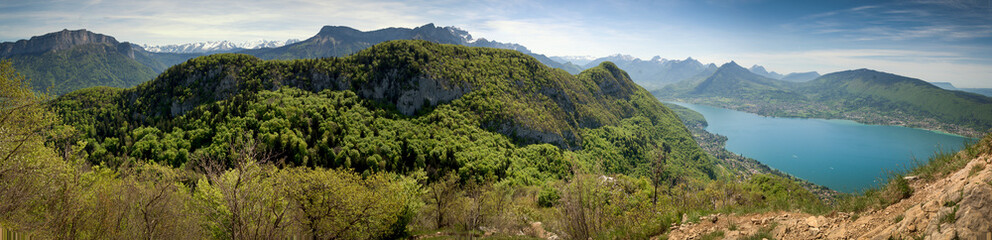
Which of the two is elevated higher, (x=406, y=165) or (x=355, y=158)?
(x=355, y=158)

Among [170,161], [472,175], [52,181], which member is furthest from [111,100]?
[52,181]

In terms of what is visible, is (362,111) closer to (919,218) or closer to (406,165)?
(406,165)

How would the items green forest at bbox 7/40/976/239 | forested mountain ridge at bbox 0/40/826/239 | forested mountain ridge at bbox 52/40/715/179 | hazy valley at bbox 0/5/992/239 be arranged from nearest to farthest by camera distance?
hazy valley at bbox 0/5/992/239 → green forest at bbox 7/40/976/239 → forested mountain ridge at bbox 0/40/826/239 → forested mountain ridge at bbox 52/40/715/179

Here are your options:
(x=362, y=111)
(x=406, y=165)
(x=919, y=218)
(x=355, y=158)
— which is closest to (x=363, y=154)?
(x=355, y=158)

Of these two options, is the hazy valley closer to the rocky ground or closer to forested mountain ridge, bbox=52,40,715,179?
the rocky ground

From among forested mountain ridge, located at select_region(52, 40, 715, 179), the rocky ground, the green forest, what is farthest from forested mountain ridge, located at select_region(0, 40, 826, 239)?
the rocky ground

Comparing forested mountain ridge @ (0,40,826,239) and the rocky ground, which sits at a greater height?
the rocky ground

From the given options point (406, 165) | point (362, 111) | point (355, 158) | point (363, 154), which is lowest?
point (406, 165)
